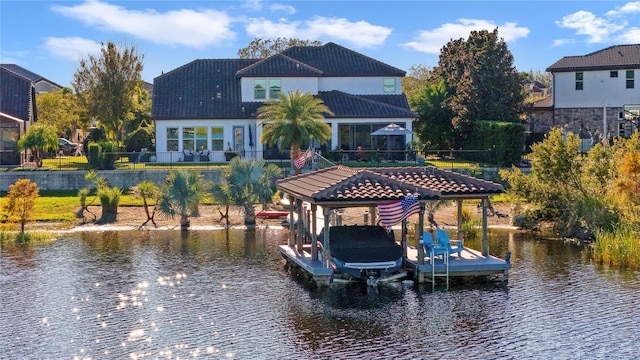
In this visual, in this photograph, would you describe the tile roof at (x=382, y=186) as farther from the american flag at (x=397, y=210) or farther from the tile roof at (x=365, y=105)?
the tile roof at (x=365, y=105)

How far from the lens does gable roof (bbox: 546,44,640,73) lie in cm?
6962

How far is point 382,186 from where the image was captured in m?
30.2

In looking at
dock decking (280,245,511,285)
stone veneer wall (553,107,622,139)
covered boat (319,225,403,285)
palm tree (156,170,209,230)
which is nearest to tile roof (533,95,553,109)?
stone veneer wall (553,107,622,139)

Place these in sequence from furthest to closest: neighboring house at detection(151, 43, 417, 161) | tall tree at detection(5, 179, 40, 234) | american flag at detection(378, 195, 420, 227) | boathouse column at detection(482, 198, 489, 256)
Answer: neighboring house at detection(151, 43, 417, 161)
tall tree at detection(5, 179, 40, 234)
boathouse column at detection(482, 198, 489, 256)
american flag at detection(378, 195, 420, 227)

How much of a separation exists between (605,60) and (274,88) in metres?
27.0

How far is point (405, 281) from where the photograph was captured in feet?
98.1

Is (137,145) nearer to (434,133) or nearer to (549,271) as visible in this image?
(434,133)

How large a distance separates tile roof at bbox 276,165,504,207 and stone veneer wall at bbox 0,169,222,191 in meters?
22.1

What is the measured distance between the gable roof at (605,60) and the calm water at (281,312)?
38.4 metres

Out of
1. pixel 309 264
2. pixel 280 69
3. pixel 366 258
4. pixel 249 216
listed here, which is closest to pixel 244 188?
pixel 249 216

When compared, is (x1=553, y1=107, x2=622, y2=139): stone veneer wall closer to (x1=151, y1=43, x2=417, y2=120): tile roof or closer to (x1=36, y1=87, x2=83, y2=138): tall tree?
(x1=151, y1=43, x2=417, y2=120): tile roof

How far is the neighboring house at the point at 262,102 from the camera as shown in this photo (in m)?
62.7

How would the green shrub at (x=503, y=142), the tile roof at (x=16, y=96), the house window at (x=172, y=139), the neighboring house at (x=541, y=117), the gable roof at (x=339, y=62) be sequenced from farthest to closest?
the neighboring house at (x=541, y=117) < the gable roof at (x=339, y=62) < the tile roof at (x=16, y=96) < the house window at (x=172, y=139) < the green shrub at (x=503, y=142)

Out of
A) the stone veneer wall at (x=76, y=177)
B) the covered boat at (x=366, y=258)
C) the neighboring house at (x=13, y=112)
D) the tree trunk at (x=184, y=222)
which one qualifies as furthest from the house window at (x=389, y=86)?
the covered boat at (x=366, y=258)
